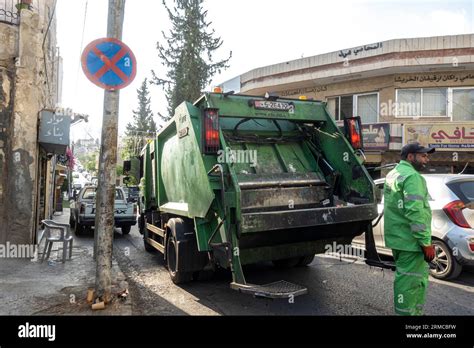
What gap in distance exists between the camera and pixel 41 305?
455cm

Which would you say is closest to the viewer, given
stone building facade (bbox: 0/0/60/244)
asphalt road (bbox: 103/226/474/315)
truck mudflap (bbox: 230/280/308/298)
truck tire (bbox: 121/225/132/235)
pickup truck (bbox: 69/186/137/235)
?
truck mudflap (bbox: 230/280/308/298)

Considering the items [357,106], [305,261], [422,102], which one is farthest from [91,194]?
[422,102]

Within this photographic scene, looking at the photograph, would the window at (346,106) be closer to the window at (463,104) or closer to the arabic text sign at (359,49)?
the arabic text sign at (359,49)

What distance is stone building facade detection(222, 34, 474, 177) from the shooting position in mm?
14156

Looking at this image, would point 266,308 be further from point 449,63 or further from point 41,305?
point 449,63

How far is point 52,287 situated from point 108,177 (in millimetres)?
1914

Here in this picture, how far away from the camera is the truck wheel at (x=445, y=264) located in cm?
551

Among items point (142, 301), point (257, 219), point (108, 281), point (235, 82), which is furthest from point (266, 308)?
point (235, 82)

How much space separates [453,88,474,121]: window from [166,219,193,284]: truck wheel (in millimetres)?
13343

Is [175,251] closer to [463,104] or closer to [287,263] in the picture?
[287,263]

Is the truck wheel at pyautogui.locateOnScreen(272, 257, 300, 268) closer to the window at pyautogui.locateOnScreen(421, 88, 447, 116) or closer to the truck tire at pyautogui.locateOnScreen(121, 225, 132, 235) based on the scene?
the truck tire at pyautogui.locateOnScreen(121, 225, 132, 235)

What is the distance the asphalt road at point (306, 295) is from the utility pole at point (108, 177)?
1.87 feet

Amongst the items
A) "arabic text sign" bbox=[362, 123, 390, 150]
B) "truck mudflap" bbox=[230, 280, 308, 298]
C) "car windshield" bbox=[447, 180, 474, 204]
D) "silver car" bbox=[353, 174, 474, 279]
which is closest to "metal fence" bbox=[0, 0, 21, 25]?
"truck mudflap" bbox=[230, 280, 308, 298]

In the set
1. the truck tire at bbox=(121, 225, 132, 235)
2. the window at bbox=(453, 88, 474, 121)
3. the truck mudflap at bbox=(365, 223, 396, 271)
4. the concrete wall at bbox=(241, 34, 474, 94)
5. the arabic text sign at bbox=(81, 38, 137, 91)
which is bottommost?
the truck tire at bbox=(121, 225, 132, 235)
